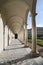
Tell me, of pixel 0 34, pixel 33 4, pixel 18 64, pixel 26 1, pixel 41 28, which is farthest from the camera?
pixel 41 28

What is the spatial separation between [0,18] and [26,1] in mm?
3339

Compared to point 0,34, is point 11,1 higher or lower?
higher

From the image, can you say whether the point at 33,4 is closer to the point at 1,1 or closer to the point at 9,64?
the point at 1,1

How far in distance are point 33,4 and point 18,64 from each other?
645 centimetres

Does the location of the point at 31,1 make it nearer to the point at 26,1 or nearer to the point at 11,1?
the point at 26,1

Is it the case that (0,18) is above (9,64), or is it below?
above

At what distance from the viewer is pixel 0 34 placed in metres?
16.0

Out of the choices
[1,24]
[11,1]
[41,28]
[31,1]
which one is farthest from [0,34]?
[41,28]

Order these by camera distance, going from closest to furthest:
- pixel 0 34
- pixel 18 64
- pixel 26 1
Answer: pixel 18 64 → pixel 26 1 → pixel 0 34

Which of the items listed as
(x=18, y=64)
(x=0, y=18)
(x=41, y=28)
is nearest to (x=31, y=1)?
(x=0, y=18)

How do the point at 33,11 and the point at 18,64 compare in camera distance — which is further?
the point at 33,11

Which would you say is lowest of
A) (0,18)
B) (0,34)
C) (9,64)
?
(9,64)

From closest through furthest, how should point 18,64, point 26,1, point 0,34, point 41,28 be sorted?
1. point 18,64
2. point 26,1
3. point 0,34
4. point 41,28

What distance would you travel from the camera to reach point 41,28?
7869cm
